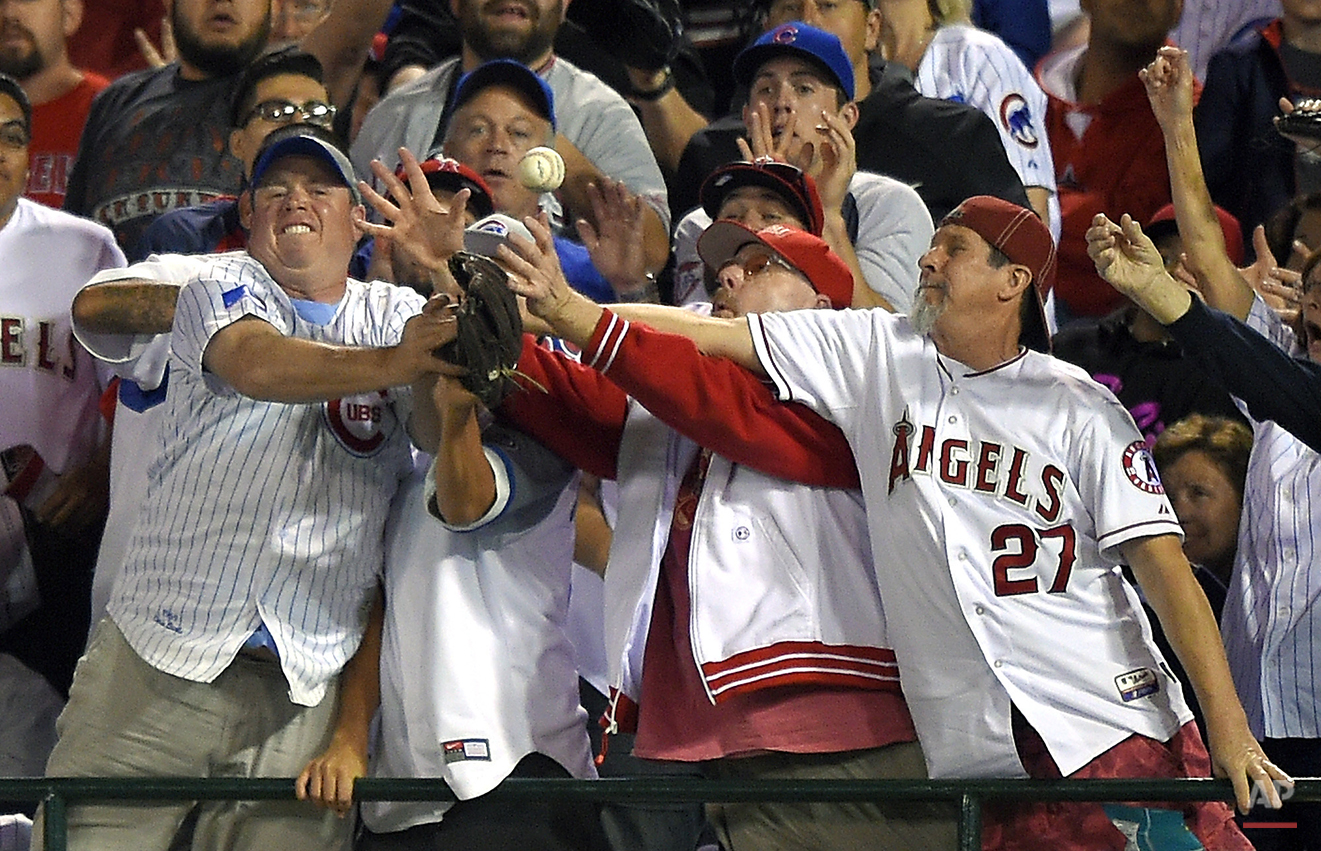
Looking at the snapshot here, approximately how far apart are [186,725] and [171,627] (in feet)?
0.63

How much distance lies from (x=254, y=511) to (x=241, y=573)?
124 mm

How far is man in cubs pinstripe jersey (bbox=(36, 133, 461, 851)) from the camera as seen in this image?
400 centimetres

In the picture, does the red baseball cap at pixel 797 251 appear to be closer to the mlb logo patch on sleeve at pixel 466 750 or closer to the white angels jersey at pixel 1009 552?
the white angels jersey at pixel 1009 552

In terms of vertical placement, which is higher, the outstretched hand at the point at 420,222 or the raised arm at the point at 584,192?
the outstretched hand at the point at 420,222

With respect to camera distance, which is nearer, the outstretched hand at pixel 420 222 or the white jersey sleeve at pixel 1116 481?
the white jersey sleeve at pixel 1116 481

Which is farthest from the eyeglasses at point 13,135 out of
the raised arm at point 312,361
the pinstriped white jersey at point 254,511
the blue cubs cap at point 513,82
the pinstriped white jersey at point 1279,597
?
the pinstriped white jersey at point 1279,597

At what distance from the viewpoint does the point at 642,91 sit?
243 inches

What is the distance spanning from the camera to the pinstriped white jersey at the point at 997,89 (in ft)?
20.3

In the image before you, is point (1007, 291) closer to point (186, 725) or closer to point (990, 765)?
point (990, 765)

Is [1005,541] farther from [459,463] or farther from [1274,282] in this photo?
[1274,282]

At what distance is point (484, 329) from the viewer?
3.59m

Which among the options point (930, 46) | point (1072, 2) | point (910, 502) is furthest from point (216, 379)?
point (1072, 2)

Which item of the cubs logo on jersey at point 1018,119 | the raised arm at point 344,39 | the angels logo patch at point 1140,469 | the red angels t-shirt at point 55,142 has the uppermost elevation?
the angels logo patch at point 1140,469

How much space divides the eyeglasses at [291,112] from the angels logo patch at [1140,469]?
2.41 metres
